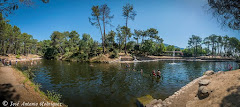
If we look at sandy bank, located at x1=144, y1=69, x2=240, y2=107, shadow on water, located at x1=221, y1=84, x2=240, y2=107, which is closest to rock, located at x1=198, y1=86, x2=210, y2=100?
sandy bank, located at x1=144, y1=69, x2=240, y2=107

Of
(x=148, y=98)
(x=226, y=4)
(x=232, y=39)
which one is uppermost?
(x=232, y=39)

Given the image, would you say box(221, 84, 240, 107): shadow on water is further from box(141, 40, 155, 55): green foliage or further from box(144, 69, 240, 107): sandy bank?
box(141, 40, 155, 55): green foliage

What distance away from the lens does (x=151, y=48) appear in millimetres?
64750

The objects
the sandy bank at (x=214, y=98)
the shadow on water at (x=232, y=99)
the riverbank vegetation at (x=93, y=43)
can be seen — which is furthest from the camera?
the riverbank vegetation at (x=93, y=43)

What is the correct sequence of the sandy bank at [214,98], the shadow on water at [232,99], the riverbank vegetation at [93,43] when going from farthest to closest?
the riverbank vegetation at [93,43] < the sandy bank at [214,98] < the shadow on water at [232,99]

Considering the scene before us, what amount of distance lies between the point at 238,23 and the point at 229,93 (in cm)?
698

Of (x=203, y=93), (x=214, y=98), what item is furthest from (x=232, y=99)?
(x=203, y=93)

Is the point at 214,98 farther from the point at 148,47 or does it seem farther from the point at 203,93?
the point at 148,47

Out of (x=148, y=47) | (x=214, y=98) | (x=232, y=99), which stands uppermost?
(x=148, y=47)

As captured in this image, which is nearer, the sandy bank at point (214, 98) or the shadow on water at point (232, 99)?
the shadow on water at point (232, 99)

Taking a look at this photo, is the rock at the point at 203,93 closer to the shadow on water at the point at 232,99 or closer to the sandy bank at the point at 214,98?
the sandy bank at the point at 214,98

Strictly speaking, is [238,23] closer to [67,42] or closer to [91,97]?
[91,97]

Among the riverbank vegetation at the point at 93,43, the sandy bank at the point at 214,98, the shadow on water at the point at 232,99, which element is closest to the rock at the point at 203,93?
the sandy bank at the point at 214,98

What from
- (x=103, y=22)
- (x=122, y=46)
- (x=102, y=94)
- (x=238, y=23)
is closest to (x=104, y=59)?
(x=103, y=22)
